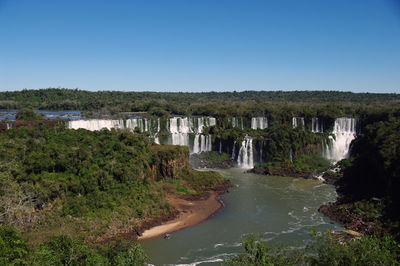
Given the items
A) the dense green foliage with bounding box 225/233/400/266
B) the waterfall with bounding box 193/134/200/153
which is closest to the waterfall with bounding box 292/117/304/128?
the waterfall with bounding box 193/134/200/153

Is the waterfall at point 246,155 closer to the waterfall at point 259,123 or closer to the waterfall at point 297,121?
the waterfall at point 259,123

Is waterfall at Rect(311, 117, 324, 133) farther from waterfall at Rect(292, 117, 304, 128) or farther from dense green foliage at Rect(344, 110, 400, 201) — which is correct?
dense green foliage at Rect(344, 110, 400, 201)

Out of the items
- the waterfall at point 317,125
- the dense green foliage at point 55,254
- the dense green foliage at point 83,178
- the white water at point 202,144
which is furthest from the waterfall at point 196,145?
the dense green foliage at point 55,254

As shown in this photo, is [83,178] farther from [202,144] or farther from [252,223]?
[202,144]

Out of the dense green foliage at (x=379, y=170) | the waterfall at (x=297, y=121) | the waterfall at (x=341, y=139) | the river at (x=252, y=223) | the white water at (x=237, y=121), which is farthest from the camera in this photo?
the white water at (x=237, y=121)

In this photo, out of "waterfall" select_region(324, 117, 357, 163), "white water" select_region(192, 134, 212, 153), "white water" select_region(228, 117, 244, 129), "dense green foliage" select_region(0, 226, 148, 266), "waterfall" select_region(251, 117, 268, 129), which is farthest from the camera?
"waterfall" select_region(251, 117, 268, 129)

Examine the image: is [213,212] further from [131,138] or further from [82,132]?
[82,132]

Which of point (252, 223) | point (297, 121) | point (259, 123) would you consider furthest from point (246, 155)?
point (252, 223)
